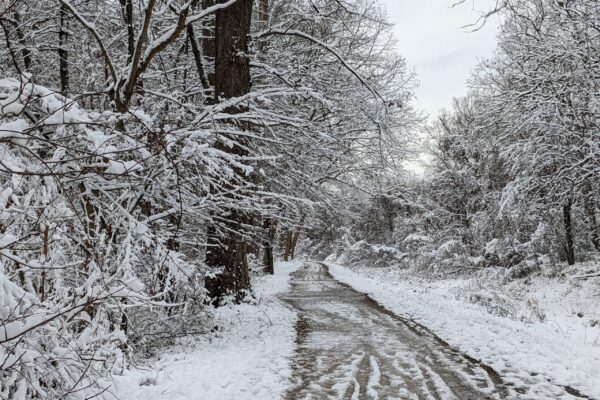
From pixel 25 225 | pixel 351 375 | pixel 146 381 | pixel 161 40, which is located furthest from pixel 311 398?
pixel 161 40

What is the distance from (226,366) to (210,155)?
9.05 ft

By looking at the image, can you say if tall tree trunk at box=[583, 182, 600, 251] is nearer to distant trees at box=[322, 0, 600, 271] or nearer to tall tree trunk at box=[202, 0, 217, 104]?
distant trees at box=[322, 0, 600, 271]

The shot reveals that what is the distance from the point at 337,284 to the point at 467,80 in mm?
9124

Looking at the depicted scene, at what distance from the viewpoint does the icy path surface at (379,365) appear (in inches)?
201

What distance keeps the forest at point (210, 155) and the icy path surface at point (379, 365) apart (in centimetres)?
179

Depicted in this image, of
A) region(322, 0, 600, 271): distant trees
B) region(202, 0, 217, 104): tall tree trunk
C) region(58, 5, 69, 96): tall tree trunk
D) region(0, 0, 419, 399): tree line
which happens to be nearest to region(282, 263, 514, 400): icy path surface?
region(0, 0, 419, 399): tree line

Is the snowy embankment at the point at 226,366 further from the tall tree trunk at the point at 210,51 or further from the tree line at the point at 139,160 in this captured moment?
the tall tree trunk at the point at 210,51

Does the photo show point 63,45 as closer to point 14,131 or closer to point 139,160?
point 139,160

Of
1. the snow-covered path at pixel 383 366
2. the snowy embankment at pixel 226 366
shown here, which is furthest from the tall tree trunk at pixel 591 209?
the snowy embankment at pixel 226 366

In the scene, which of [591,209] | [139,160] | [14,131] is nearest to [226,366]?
[139,160]

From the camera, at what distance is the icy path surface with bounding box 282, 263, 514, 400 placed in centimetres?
510

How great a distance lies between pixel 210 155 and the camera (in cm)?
491

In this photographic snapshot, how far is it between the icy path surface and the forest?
5.88 feet

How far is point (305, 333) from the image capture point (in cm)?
836
